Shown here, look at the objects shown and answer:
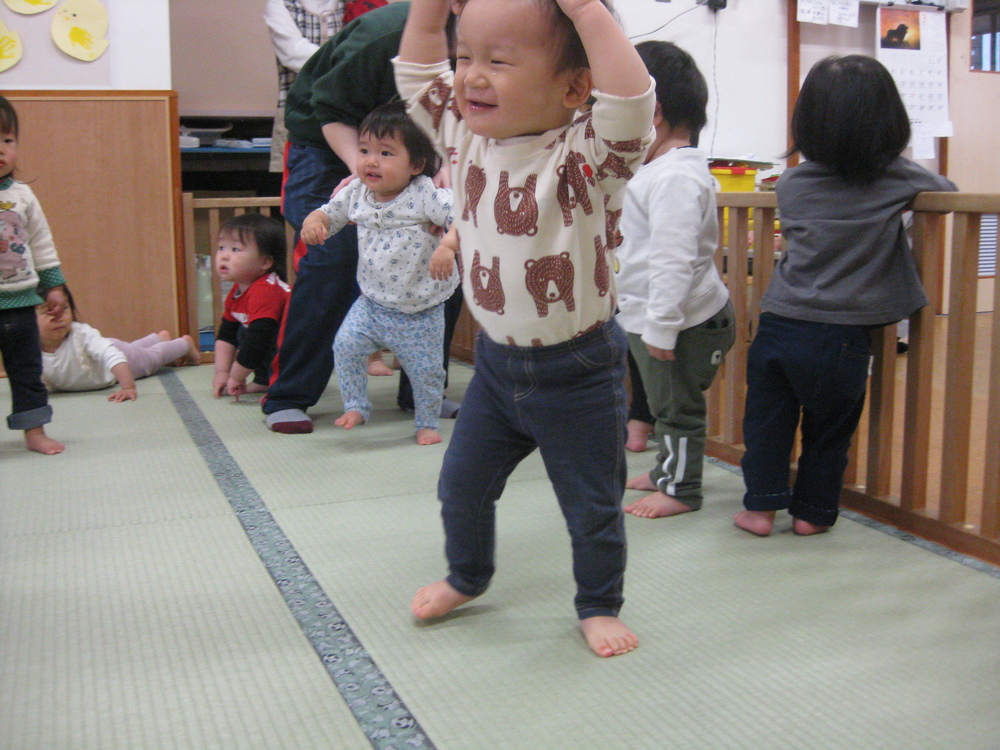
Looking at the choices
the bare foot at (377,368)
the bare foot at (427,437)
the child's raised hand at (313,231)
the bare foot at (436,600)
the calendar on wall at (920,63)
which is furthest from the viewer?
the calendar on wall at (920,63)

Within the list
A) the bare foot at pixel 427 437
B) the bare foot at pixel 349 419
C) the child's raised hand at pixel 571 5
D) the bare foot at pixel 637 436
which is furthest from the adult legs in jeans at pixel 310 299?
the child's raised hand at pixel 571 5

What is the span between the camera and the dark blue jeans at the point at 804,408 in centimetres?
149

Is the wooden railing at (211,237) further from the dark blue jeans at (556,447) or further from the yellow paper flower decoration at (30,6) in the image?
the dark blue jeans at (556,447)

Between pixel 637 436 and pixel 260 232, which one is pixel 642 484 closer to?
pixel 637 436

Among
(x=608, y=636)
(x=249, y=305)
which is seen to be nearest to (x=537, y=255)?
(x=608, y=636)

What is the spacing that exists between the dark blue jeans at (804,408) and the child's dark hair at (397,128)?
36.3 inches

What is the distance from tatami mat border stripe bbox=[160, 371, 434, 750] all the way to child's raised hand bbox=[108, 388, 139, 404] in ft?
2.64

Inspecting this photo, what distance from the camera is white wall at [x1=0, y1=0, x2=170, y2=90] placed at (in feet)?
9.61

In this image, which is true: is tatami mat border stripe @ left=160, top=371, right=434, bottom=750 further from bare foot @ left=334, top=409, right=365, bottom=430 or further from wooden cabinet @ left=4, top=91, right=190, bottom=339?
wooden cabinet @ left=4, top=91, right=190, bottom=339

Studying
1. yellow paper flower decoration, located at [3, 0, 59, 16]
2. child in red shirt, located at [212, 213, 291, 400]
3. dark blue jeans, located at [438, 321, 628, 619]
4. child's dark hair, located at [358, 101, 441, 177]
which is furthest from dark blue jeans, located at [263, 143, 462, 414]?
yellow paper flower decoration, located at [3, 0, 59, 16]

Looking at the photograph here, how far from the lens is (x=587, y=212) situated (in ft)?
3.48

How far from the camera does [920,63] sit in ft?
14.4

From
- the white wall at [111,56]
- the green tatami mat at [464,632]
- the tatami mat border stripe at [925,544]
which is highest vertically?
the white wall at [111,56]

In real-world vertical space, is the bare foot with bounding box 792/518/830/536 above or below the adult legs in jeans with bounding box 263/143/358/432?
below
